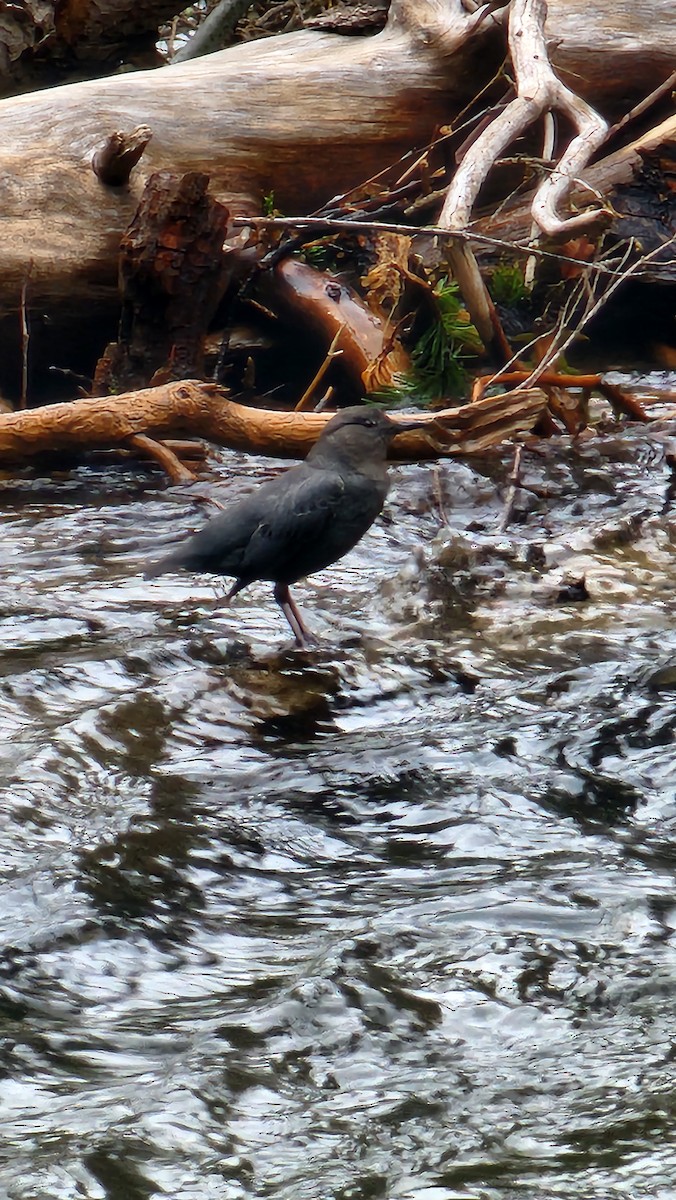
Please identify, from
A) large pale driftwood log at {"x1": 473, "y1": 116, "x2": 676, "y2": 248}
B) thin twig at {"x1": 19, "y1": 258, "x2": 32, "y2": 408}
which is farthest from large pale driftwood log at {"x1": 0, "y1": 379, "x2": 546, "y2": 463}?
large pale driftwood log at {"x1": 473, "y1": 116, "x2": 676, "y2": 248}

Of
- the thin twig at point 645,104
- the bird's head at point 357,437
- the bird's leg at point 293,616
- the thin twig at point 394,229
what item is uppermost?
the thin twig at point 645,104

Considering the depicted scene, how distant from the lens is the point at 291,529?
4598mm

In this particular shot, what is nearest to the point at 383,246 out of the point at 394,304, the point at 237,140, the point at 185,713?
the point at 394,304

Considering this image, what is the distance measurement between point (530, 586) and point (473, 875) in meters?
2.24

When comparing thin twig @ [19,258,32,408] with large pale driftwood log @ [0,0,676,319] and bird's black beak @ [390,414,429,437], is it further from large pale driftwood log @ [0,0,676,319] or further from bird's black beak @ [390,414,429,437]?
bird's black beak @ [390,414,429,437]

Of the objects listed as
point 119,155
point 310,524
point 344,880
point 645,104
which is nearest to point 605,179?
point 645,104

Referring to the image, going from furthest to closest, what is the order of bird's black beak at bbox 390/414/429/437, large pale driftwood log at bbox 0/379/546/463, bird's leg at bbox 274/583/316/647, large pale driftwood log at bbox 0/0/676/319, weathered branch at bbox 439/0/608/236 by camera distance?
1. large pale driftwood log at bbox 0/0/676/319
2. weathered branch at bbox 439/0/608/236
3. large pale driftwood log at bbox 0/379/546/463
4. bird's black beak at bbox 390/414/429/437
5. bird's leg at bbox 274/583/316/647

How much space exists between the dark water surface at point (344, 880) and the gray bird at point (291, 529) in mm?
247

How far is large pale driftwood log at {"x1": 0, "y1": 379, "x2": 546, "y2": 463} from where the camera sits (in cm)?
584

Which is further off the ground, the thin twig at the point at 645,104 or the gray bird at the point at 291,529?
the thin twig at the point at 645,104

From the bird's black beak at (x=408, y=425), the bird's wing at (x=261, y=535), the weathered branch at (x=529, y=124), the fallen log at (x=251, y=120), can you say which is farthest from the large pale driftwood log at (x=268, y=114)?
the bird's wing at (x=261, y=535)

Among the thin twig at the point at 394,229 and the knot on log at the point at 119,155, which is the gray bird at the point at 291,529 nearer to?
the thin twig at the point at 394,229

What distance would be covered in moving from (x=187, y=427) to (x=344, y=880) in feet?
11.3

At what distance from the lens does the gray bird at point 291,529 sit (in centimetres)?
461
